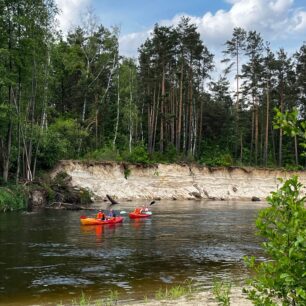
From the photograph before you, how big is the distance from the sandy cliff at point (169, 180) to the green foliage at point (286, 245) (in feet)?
123

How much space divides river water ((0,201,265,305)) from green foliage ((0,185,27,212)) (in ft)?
13.0

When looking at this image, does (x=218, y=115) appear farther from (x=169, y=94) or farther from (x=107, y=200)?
(x=107, y=200)

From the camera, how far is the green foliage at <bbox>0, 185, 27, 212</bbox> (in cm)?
2886

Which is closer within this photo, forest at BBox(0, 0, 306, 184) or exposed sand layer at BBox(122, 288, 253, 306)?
exposed sand layer at BBox(122, 288, 253, 306)

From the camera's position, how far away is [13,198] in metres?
29.8

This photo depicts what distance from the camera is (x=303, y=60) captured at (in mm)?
58219

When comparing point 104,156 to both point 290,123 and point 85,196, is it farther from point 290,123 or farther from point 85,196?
point 290,123

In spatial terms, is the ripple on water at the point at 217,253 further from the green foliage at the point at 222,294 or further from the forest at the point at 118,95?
the forest at the point at 118,95

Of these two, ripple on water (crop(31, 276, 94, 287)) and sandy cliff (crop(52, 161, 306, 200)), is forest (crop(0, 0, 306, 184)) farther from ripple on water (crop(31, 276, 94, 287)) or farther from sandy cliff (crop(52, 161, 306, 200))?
ripple on water (crop(31, 276, 94, 287))

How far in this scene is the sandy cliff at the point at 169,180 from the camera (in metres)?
42.6

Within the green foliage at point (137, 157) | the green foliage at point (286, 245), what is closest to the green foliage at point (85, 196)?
the green foliage at point (137, 157)

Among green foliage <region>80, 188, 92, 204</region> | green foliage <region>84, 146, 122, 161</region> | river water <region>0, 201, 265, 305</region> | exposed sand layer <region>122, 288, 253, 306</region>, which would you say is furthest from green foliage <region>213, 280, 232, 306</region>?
green foliage <region>84, 146, 122, 161</region>

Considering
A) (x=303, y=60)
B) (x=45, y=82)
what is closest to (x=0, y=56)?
(x=45, y=82)

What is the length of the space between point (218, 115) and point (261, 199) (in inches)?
879
